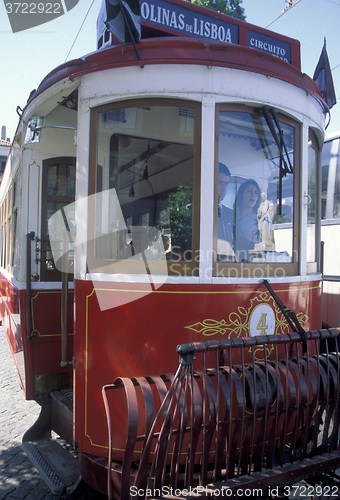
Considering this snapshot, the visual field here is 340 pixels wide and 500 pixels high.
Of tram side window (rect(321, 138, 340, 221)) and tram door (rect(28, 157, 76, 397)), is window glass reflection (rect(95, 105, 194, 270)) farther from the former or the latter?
tram side window (rect(321, 138, 340, 221))

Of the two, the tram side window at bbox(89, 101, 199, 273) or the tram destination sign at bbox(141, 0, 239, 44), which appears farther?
the tram destination sign at bbox(141, 0, 239, 44)

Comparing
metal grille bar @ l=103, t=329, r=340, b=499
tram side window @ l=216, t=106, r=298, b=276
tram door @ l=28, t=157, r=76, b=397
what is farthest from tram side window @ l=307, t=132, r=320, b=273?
tram door @ l=28, t=157, r=76, b=397

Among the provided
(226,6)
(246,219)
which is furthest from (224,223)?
(226,6)

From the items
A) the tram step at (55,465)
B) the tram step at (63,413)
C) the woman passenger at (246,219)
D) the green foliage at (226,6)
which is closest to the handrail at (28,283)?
the tram step at (63,413)

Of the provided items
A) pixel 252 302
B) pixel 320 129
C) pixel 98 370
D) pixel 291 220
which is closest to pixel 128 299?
pixel 98 370

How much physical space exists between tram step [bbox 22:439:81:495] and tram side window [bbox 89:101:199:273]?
138 cm

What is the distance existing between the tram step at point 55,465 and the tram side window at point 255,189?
164 centimetres

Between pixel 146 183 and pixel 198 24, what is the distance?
4.02 ft

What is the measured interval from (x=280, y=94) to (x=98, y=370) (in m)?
2.13

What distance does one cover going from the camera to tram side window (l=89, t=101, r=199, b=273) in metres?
2.62

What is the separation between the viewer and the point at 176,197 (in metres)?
2.68

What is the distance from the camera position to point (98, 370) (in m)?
2.53

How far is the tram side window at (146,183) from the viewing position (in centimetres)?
262

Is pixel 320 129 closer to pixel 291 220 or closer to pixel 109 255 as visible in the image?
pixel 291 220
